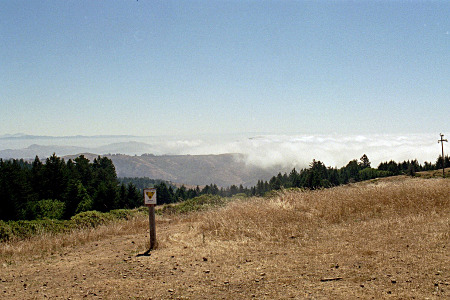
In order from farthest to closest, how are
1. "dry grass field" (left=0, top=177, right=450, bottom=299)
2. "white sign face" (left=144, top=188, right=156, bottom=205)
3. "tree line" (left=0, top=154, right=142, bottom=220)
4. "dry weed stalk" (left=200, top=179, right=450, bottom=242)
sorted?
"tree line" (left=0, top=154, right=142, bottom=220)
"dry weed stalk" (left=200, top=179, right=450, bottom=242)
"white sign face" (left=144, top=188, right=156, bottom=205)
"dry grass field" (left=0, top=177, right=450, bottom=299)

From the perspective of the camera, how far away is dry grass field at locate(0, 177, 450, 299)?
5.18 m

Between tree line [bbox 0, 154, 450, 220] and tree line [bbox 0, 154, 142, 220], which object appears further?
tree line [bbox 0, 154, 450, 220]

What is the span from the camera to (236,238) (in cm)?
874

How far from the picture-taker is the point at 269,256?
6.98m

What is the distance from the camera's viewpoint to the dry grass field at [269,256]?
5184 mm

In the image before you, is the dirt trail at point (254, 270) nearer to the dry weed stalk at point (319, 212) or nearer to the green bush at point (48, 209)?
the dry weed stalk at point (319, 212)

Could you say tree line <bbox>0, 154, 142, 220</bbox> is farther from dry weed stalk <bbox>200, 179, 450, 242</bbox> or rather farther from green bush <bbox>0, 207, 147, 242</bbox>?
dry weed stalk <bbox>200, 179, 450, 242</bbox>

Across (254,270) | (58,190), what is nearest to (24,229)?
(254,270)

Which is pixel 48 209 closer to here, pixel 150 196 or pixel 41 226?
pixel 41 226

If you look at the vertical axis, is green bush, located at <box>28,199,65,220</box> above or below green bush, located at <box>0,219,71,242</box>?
below

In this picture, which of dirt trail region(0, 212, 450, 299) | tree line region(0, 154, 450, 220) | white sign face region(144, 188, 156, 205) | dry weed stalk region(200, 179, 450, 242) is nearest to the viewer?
dirt trail region(0, 212, 450, 299)

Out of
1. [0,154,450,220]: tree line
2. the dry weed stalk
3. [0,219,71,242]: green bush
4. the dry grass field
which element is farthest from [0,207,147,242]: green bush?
[0,154,450,220]: tree line

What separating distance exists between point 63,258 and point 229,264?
4258mm

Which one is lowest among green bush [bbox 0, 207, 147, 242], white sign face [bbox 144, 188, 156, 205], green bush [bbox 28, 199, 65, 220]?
green bush [bbox 28, 199, 65, 220]
